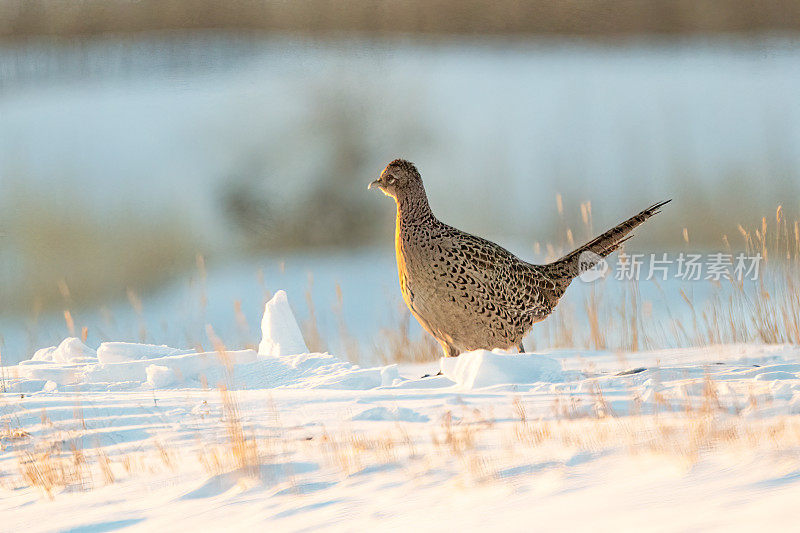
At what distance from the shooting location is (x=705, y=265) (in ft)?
22.4

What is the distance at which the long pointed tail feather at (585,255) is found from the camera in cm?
575

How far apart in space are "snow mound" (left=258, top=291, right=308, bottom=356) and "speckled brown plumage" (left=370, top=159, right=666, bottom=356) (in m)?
0.92

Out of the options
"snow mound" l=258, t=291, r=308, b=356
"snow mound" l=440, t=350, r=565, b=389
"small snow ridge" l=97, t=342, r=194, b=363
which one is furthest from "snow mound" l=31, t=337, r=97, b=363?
"snow mound" l=440, t=350, r=565, b=389

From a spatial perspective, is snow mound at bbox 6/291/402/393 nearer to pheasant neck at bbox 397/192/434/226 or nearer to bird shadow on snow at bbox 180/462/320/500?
pheasant neck at bbox 397/192/434/226

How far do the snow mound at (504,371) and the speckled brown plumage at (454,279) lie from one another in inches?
28.0

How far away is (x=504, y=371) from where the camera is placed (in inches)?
172

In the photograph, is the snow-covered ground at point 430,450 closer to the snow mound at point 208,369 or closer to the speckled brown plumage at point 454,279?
the snow mound at point 208,369

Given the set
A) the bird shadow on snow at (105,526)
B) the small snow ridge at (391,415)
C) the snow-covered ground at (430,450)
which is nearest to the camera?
the snow-covered ground at (430,450)

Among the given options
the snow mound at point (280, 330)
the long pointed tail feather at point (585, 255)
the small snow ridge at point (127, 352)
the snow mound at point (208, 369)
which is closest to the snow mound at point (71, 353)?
the snow mound at point (208, 369)

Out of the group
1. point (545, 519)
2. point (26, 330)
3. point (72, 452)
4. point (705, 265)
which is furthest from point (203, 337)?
point (545, 519)

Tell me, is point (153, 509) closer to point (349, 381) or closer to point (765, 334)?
point (349, 381)

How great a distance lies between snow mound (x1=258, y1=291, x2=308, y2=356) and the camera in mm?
5801

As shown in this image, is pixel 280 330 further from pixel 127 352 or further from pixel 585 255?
pixel 585 255

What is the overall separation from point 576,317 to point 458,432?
350 cm
